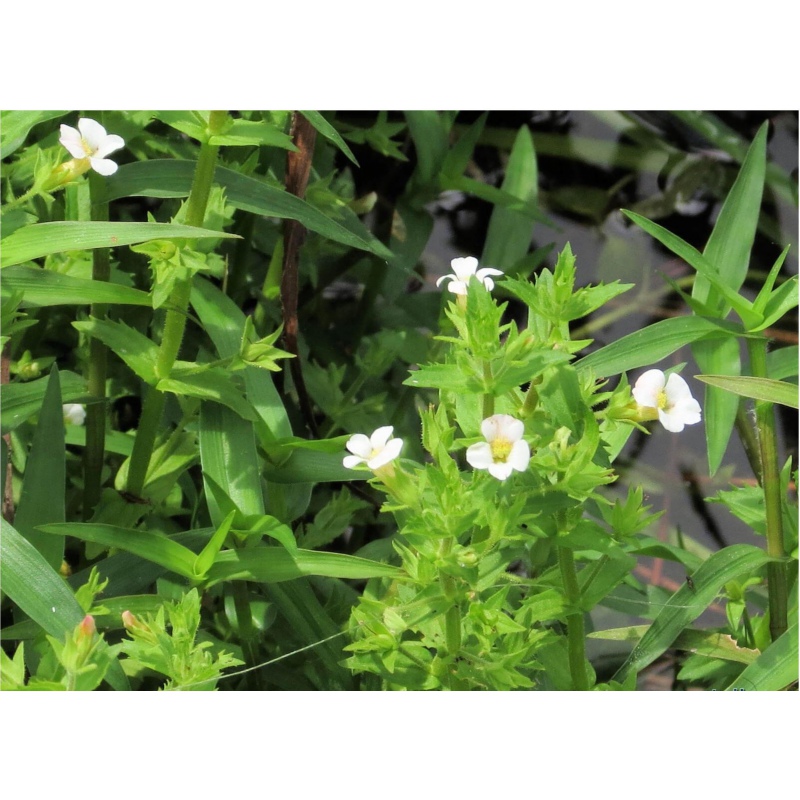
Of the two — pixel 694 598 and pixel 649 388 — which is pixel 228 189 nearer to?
pixel 649 388

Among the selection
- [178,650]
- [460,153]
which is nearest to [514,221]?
[460,153]

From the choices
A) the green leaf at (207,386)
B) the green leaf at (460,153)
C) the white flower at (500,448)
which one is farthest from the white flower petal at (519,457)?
the green leaf at (460,153)

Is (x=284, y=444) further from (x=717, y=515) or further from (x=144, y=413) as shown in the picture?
(x=717, y=515)

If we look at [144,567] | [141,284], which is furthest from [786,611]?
[141,284]

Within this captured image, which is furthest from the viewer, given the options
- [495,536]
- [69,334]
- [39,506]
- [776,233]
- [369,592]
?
[776,233]

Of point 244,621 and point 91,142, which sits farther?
point 244,621

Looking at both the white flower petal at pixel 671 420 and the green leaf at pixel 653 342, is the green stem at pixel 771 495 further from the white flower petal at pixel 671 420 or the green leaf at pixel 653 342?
the white flower petal at pixel 671 420
